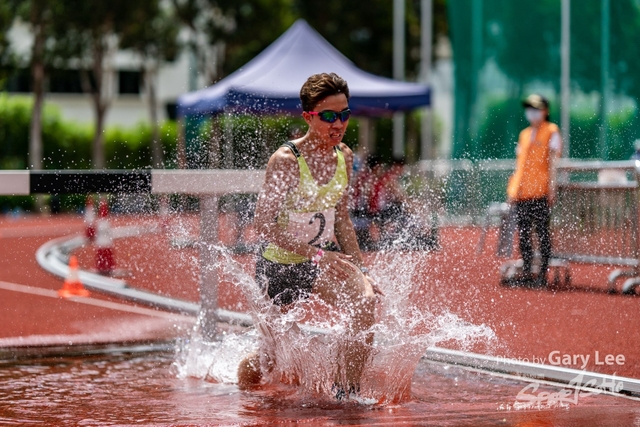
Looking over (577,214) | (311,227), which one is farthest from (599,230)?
(311,227)

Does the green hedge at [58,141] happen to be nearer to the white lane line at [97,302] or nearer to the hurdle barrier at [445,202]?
the white lane line at [97,302]

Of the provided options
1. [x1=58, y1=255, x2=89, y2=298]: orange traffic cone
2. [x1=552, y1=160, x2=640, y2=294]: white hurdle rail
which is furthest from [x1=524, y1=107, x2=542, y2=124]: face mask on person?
[x1=58, y1=255, x2=89, y2=298]: orange traffic cone

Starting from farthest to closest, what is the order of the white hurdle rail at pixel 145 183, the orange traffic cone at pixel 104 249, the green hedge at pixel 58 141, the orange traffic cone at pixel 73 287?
the green hedge at pixel 58 141, the orange traffic cone at pixel 104 249, the orange traffic cone at pixel 73 287, the white hurdle rail at pixel 145 183

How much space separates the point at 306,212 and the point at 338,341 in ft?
2.17

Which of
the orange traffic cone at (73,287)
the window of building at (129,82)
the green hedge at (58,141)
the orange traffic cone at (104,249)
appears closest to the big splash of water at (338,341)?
the orange traffic cone at (73,287)

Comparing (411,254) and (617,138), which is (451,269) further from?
(617,138)

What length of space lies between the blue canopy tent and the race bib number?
11607mm

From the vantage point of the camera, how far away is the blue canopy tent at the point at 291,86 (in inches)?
694

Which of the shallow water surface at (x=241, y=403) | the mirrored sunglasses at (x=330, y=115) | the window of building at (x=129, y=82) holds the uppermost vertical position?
the window of building at (x=129, y=82)

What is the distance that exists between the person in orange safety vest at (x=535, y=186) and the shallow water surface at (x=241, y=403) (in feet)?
4.67

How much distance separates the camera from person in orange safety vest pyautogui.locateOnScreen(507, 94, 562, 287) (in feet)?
26.3

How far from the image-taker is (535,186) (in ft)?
32.8

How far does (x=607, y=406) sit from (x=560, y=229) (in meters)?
2.59

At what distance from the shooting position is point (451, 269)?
7.16 m
